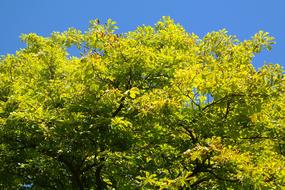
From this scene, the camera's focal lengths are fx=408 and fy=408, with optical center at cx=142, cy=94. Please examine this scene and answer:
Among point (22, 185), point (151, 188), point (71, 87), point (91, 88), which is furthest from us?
point (22, 185)

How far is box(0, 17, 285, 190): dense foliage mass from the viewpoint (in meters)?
13.8

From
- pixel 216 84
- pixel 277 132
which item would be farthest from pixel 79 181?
→ pixel 277 132

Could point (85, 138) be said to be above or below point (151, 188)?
above

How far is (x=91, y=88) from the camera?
1476 centimetres

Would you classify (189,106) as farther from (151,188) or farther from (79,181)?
(79,181)

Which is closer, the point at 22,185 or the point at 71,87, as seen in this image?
the point at 71,87

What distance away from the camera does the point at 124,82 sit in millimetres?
15664

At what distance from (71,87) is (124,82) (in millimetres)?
Answer: 2098

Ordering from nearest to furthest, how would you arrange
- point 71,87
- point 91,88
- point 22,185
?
point 91,88 → point 71,87 → point 22,185

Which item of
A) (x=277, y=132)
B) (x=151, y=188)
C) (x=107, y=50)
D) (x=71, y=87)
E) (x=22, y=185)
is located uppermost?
(x=107, y=50)

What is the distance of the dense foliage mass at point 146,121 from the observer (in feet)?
45.3

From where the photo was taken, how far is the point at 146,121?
15289 mm

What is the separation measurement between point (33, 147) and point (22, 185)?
4.43m

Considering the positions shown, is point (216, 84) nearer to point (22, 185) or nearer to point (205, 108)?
point (205, 108)
